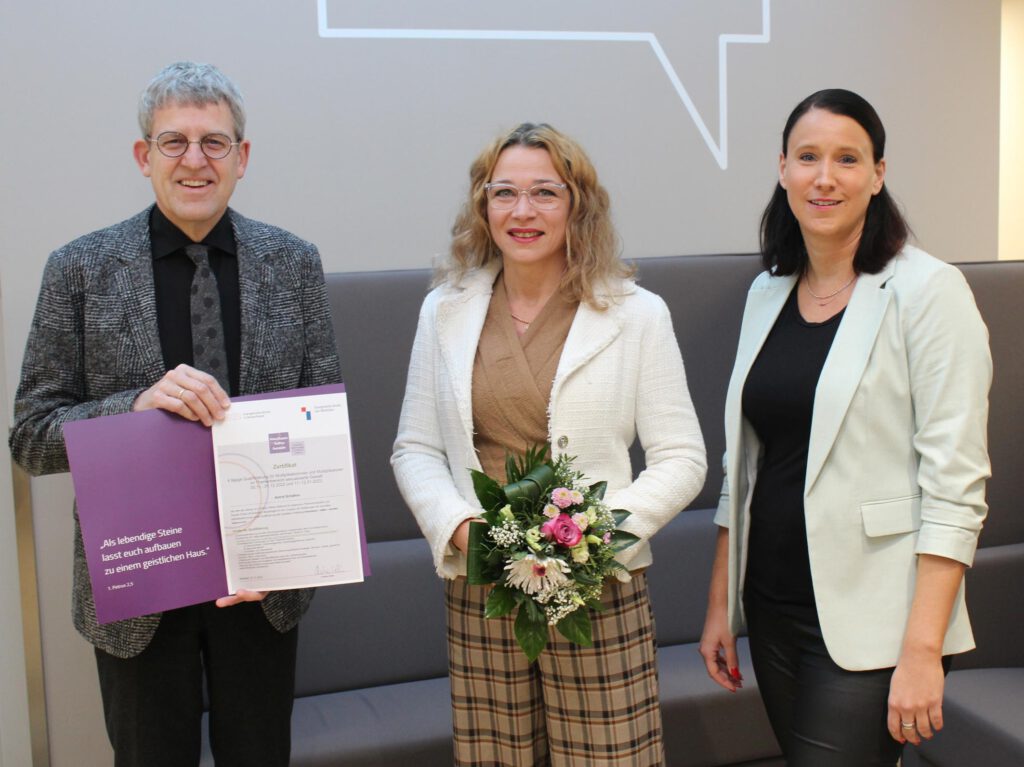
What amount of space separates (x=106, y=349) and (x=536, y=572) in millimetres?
931

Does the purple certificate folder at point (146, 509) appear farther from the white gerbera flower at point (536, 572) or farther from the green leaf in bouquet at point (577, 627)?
the green leaf in bouquet at point (577, 627)

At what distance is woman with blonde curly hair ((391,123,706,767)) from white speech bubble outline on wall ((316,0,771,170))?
1.48 metres

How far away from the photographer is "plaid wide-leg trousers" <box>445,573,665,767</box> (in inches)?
79.7

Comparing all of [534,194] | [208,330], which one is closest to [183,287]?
[208,330]

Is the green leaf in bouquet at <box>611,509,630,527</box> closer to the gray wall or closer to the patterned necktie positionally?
the patterned necktie

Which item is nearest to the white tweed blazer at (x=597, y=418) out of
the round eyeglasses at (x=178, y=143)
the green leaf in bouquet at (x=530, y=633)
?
the green leaf in bouquet at (x=530, y=633)

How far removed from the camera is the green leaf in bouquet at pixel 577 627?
73.2 inches

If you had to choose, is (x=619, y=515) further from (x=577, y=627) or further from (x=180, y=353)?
(x=180, y=353)

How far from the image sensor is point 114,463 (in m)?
1.86

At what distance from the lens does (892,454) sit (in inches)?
76.1

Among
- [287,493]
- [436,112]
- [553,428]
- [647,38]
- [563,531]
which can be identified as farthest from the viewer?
[647,38]

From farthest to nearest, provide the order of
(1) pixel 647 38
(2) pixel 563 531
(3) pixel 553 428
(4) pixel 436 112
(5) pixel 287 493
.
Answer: (1) pixel 647 38, (4) pixel 436 112, (3) pixel 553 428, (5) pixel 287 493, (2) pixel 563 531

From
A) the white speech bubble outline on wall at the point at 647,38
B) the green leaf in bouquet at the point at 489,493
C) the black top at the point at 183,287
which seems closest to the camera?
the green leaf in bouquet at the point at 489,493

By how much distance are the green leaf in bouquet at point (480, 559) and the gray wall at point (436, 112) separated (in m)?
1.80
